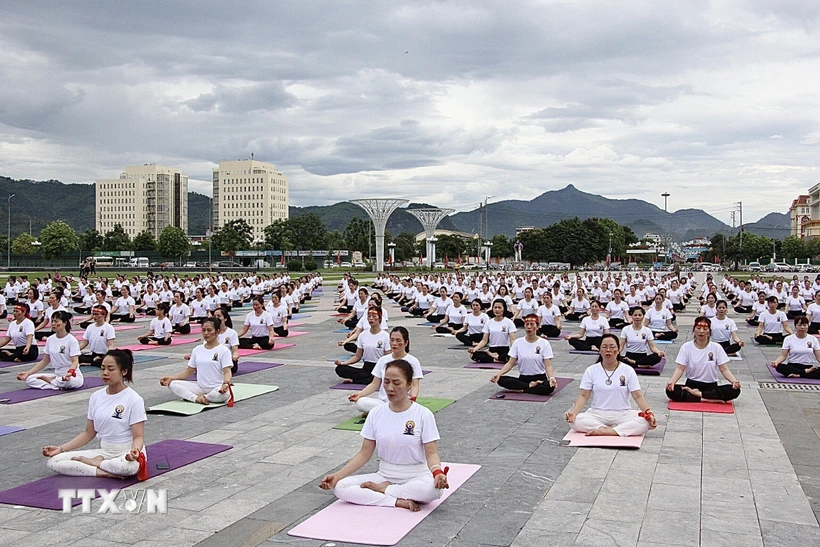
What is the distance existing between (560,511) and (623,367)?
2.69m

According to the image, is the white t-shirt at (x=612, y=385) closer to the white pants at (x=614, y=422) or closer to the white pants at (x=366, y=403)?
the white pants at (x=614, y=422)

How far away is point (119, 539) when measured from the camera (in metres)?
5.27

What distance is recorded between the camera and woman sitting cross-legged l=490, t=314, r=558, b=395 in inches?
408

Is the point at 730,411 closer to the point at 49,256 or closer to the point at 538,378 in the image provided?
the point at 538,378

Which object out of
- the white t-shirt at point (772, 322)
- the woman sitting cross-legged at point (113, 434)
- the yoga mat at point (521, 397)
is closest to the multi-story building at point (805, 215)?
the white t-shirt at point (772, 322)

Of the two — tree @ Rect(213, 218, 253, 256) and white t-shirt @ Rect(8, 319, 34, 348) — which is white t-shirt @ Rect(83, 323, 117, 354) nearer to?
white t-shirt @ Rect(8, 319, 34, 348)

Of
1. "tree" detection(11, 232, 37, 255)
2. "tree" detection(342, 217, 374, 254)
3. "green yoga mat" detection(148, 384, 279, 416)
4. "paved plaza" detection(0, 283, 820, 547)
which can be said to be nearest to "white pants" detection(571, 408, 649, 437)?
"paved plaza" detection(0, 283, 820, 547)

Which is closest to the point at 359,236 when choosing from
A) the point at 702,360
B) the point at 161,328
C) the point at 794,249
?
A: the point at 794,249

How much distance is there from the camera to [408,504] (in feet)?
18.9

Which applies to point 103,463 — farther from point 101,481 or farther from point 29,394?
point 29,394

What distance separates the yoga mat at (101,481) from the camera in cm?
609

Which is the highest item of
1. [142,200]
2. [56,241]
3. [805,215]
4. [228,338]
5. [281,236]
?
[142,200]

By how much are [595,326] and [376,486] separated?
426 inches

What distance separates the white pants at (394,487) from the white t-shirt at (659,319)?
12965 mm
